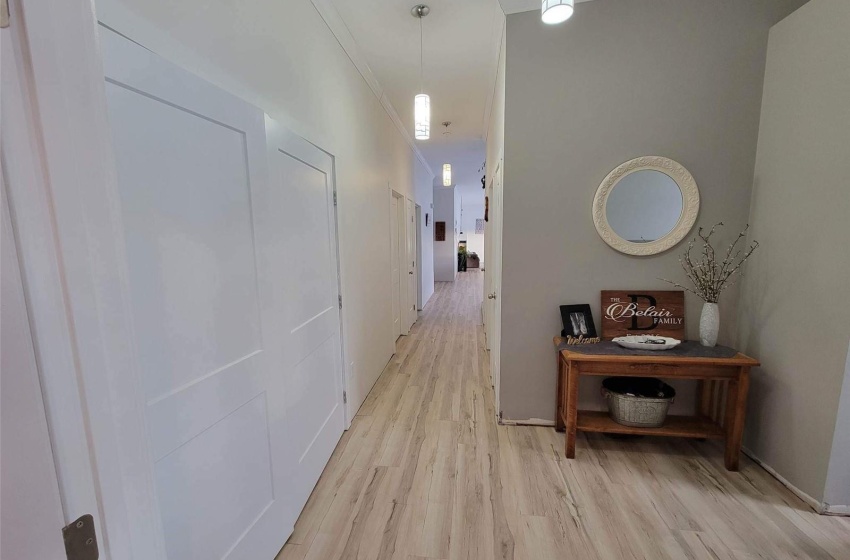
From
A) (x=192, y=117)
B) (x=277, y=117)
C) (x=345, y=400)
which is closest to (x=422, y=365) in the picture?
(x=345, y=400)

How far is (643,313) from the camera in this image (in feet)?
7.14

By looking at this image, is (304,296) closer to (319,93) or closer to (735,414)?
(319,93)

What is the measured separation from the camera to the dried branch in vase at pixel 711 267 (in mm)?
2002

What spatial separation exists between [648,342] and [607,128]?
1365 millimetres

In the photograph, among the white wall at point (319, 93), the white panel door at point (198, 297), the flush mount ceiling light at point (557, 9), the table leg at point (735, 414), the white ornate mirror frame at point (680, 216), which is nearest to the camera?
the white panel door at point (198, 297)

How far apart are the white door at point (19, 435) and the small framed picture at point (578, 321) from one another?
228cm

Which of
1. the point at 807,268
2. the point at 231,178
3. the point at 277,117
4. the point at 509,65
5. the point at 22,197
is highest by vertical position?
the point at 509,65

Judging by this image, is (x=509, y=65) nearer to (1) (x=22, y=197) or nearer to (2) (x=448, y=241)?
(1) (x=22, y=197)

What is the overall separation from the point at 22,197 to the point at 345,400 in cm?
215

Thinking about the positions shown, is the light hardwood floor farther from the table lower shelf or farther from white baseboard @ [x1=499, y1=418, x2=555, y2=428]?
the table lower shelf

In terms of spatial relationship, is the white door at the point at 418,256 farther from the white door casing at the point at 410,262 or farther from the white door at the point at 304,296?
the white door at the point at 304,296

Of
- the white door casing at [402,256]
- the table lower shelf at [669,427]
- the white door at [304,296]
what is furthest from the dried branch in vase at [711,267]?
the white door casing at [402,256]

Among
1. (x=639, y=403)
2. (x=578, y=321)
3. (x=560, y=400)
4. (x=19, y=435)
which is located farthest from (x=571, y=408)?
(x=19, y=435)

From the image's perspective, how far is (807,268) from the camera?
169 centimetres
